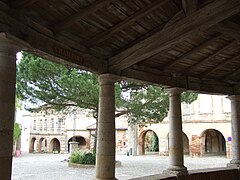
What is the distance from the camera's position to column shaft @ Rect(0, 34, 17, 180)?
2.96 meters

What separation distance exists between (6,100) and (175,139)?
3891mm

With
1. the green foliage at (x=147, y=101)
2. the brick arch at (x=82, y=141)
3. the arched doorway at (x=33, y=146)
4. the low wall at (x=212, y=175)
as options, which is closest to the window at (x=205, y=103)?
the green foliage at (x=147, y=101)

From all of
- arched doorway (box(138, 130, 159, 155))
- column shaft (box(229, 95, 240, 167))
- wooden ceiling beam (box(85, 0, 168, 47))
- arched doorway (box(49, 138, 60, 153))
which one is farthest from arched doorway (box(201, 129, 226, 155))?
wooden ceiling beam (box(85, 0, 168, 47))

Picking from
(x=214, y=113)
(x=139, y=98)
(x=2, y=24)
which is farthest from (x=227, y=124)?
(x=2, y=24)

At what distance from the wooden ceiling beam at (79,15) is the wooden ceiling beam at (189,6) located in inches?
40.5

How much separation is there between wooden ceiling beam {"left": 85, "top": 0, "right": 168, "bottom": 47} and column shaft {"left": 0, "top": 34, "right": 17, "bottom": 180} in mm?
1366

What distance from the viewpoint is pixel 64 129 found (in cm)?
2973

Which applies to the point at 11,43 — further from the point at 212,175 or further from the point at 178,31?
the point at 212,175

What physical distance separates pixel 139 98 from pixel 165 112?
1.67 m

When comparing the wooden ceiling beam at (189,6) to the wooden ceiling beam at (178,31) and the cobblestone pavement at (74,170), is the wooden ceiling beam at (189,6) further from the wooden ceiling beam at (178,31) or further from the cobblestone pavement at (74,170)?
the cobblestone pavement at (74,170)

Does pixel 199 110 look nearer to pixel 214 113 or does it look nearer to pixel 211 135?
pixel 214 113

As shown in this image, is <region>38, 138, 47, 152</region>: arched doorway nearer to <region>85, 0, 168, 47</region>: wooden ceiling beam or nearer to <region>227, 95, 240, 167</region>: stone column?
<region>227, 95, 240, 167</region>: stone column

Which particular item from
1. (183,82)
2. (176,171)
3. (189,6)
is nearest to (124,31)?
(189,6)

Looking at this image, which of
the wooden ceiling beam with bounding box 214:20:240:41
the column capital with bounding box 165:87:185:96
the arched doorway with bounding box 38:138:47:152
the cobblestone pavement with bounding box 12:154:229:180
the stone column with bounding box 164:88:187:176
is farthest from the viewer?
the arched doorway with bounding box 38:138:47:152
